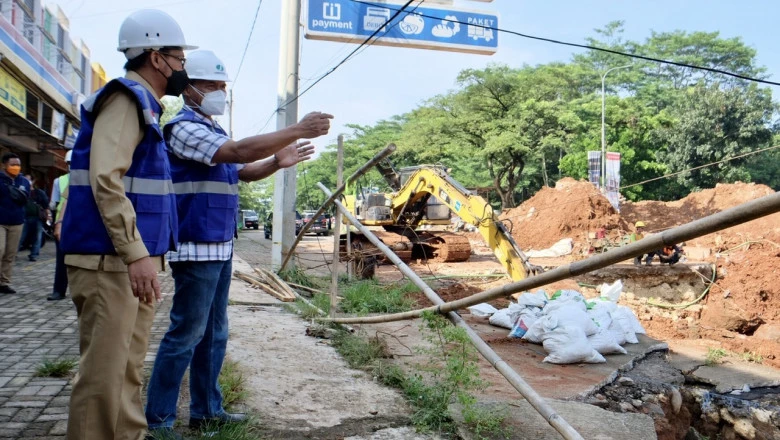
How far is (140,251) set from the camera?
2.04 meters

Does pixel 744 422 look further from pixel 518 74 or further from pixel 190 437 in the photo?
pixel 518 74

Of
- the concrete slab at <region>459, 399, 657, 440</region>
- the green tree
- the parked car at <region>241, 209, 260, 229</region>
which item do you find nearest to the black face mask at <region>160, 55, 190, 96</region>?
the concrete slab at <region>459, 399, 657, 440</region>

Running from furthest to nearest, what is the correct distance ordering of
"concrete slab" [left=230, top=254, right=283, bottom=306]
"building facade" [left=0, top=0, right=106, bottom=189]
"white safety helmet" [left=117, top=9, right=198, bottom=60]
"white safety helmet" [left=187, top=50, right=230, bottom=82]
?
"building facade" [left=0, top=0, right=106, bottom=189]
"concrete slab" [left=230, top=254, right=283, bottom=306]
"white safety helmet" [left=187, top=50, right=230, bottom=82]
"white safety helmet" [left=117, top=9, right=198, bottom=60]

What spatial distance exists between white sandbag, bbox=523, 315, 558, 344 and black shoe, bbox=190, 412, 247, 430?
4144 millimetres

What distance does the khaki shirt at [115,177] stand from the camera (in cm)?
201

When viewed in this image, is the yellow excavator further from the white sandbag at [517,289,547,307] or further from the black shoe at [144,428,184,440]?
the black shoe at [144,428,184,440]

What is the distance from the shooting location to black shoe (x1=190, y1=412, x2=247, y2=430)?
2.81 m

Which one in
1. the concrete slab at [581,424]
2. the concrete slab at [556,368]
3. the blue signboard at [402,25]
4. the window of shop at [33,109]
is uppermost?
the blue signboard at [402,25]

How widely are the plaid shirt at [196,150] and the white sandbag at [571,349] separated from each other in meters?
4.09

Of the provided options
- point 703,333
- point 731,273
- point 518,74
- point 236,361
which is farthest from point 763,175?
point 236,361

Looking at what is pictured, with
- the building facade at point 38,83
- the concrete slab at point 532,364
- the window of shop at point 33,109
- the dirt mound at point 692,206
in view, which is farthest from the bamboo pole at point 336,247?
the dirt mound at point 692,206

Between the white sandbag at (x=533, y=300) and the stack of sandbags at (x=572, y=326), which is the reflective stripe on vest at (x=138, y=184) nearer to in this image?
the stack of sandbags at (x=572, y=326)

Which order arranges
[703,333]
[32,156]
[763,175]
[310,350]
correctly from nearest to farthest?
1. [310,350]
2. [703,333]
3. [32,156]
4. [763,175]

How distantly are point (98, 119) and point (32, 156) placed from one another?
64.9ft
